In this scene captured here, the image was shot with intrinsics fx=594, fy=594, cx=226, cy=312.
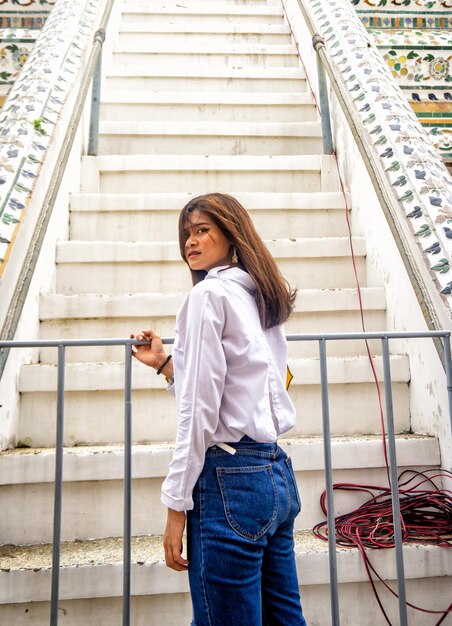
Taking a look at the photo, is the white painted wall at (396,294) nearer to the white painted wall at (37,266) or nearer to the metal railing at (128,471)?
the metal railing at (128,471)

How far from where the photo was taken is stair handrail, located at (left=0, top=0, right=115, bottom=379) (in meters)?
2.05

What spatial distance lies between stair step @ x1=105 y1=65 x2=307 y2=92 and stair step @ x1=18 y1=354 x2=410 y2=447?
3.18 metres

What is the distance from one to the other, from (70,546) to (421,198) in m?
1.89

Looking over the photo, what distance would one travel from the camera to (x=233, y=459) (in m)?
1.21

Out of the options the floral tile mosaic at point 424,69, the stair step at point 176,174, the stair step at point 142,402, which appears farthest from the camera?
the floral tile mosaic at point 424,69

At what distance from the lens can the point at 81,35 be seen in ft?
12.9

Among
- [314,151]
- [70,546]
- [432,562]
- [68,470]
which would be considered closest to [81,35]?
[314,151]

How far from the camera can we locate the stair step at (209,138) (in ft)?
13.6

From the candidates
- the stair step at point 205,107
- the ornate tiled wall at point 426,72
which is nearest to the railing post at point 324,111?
the stair step at point 205,107

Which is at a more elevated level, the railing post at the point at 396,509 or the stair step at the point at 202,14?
the stair step at the point at 202,14

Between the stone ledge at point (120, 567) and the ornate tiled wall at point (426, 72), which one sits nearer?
the stone ledge at point (120, 567)

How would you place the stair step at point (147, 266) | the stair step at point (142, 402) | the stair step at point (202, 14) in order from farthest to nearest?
the stair step at point (202, 14) < the stair step at point (147, 266) < the stair step at point (142, 402)

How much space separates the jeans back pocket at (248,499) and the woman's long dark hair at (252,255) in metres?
0.34

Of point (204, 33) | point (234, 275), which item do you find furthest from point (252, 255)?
point (204, 33)
